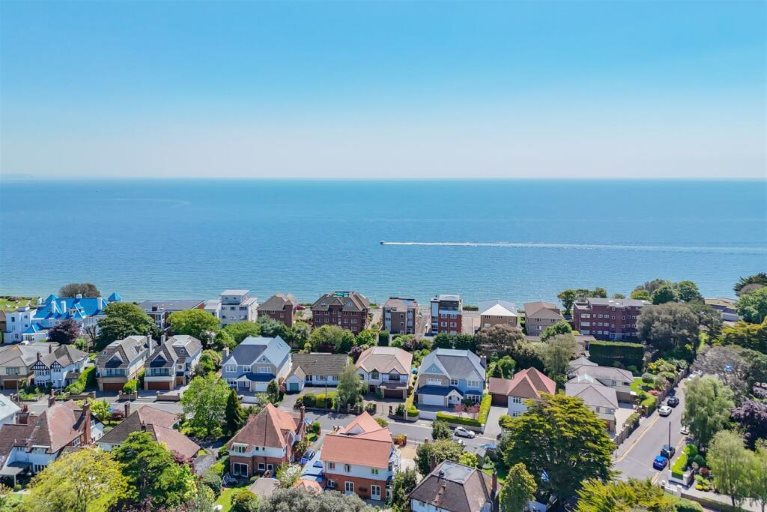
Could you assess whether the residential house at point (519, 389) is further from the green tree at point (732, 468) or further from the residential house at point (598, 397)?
the green tree at point (732, 468)

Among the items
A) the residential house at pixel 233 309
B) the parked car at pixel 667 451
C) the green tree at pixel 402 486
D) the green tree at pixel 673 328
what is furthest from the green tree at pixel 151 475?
the green tree at pixel 673 328

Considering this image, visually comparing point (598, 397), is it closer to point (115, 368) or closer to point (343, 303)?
point (343, 303)

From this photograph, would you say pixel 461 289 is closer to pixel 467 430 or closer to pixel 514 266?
pixel 514 266

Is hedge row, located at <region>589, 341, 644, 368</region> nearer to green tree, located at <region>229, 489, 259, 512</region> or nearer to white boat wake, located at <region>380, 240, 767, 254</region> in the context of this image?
green tree, located at <region>229, 489, 259, 512</region>

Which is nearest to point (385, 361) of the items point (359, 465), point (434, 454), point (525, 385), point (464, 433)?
point (464, 433)

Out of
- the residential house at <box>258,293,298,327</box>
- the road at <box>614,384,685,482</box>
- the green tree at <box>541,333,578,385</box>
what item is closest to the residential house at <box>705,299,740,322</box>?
the green tree at <box>541,333,578,385</box>
